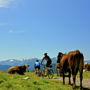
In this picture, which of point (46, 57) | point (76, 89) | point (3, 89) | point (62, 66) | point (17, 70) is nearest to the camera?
point (3, 89)

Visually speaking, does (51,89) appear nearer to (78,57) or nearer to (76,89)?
(76,89)


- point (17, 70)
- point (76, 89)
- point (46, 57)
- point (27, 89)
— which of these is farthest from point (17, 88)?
point (17, 70)

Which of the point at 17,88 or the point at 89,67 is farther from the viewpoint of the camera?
the point at 89,67

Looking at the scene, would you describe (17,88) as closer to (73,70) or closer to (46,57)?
(73,70)

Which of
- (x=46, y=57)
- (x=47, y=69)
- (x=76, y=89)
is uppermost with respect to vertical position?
(x=46, y=57)

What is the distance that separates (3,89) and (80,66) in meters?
5.86

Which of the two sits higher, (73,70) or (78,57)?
(78,57)

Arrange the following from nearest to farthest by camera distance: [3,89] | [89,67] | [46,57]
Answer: [3,89] → [46,57] → [89,67]

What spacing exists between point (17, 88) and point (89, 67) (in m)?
31.9

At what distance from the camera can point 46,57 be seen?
20531 mm

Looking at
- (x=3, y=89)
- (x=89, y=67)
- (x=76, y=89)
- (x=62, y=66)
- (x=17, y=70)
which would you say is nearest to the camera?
(x=3, y=89)

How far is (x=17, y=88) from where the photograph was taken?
10805 millimetres

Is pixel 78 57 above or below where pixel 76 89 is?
above

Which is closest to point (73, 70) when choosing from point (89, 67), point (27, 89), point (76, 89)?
point (76, 89)
